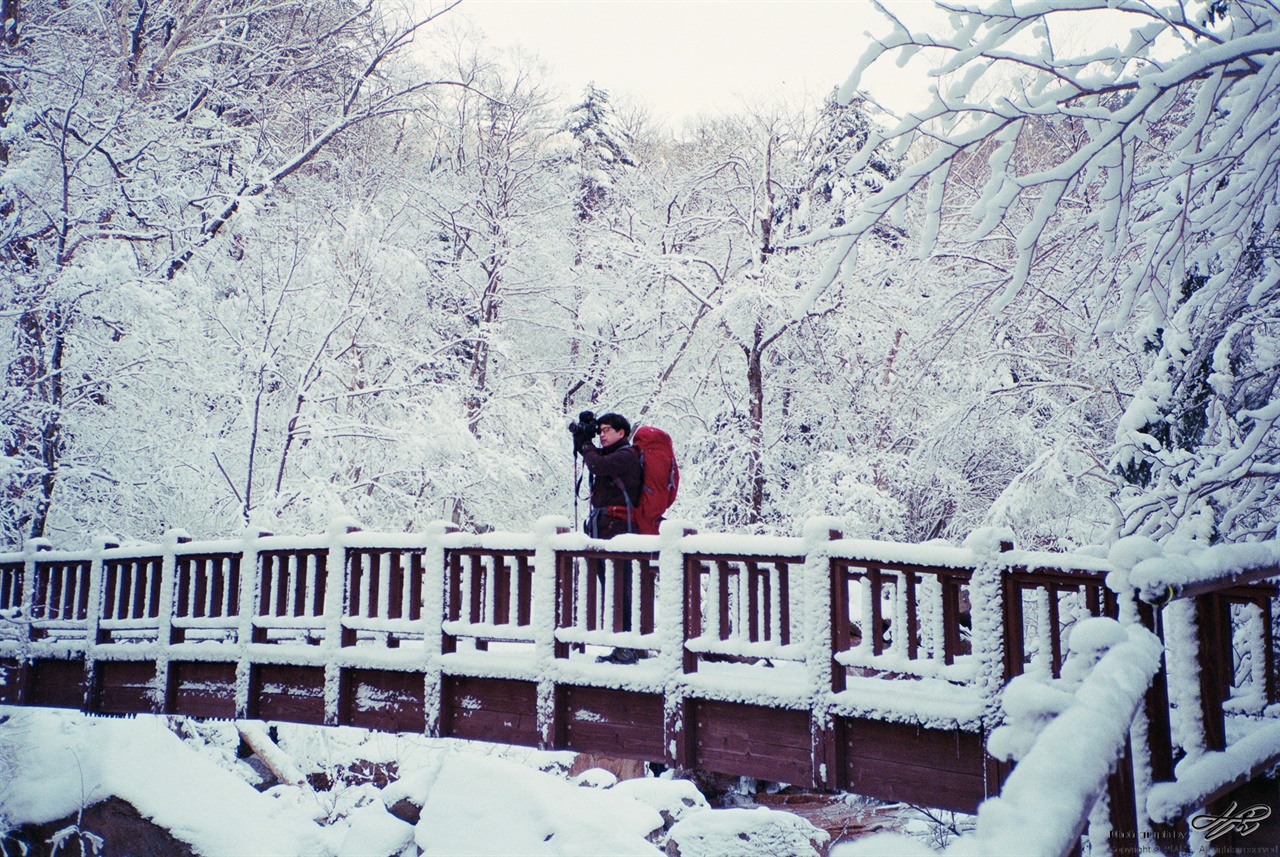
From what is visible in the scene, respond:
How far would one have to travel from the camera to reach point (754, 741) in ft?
19.0

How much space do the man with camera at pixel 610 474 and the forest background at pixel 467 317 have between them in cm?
208

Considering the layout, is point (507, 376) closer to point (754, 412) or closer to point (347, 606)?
point (754, 412)

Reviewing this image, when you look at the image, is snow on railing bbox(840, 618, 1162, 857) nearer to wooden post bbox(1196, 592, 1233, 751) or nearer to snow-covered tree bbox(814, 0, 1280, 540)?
wooden post bbox(1196, 592, 1233, 751)

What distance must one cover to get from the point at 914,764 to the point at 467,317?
606 inches

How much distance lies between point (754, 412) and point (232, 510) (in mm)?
8482

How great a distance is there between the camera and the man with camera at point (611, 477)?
694 centimetres

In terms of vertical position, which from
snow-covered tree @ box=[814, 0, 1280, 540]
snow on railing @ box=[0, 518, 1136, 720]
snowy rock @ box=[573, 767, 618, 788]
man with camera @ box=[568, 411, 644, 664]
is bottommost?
snowy rock @ box=[573, 767, 618, 788]

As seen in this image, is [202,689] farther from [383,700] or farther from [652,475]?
[652,475]

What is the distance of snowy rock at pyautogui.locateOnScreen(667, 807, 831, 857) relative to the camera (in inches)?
311

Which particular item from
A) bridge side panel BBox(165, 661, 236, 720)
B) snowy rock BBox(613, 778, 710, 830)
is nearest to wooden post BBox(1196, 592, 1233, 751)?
snowy rock BBox(613, 778, 710, 830)

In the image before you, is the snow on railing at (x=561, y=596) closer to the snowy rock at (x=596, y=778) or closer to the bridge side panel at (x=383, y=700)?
the bridge side panel at (x=383, y=700)
